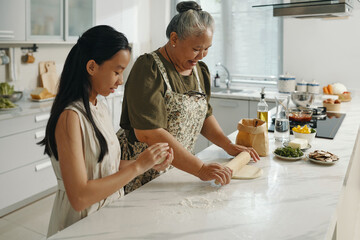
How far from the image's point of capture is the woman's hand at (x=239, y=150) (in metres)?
1.67

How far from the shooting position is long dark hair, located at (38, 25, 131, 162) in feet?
4.01

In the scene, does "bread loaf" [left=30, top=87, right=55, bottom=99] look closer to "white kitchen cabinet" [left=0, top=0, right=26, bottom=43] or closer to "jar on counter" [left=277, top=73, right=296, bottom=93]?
"white kitchen cabinet" [left=0, top=0, right=26, bottom=43]

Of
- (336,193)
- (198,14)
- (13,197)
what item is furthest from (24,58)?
(336,193)

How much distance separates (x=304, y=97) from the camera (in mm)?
2873

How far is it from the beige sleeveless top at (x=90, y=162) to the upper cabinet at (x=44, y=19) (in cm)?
198

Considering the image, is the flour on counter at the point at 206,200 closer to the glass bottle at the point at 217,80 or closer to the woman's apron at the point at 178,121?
the woman's apron at the point at 178,121

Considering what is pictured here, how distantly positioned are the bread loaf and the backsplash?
23 cm

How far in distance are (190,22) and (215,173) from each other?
2.11 feet

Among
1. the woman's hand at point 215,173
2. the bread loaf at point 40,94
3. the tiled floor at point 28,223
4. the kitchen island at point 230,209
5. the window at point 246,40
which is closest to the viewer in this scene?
the kitchen island at point 230,209

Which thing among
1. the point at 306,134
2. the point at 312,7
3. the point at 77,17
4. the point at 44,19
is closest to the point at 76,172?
the point at 306,134

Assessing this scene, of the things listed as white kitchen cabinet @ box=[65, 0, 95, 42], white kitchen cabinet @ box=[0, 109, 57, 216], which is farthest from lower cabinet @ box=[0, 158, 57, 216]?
white kitchen cabinet @ box=[65, 0, 95, 42]

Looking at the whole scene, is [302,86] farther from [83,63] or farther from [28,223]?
[83,63]

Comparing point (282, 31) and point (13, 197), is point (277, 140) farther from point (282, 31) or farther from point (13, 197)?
point (282, 31)

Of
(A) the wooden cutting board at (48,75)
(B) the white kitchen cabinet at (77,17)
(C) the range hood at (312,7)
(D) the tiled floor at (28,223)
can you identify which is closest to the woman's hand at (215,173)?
(C) the range hood at (312,7)
